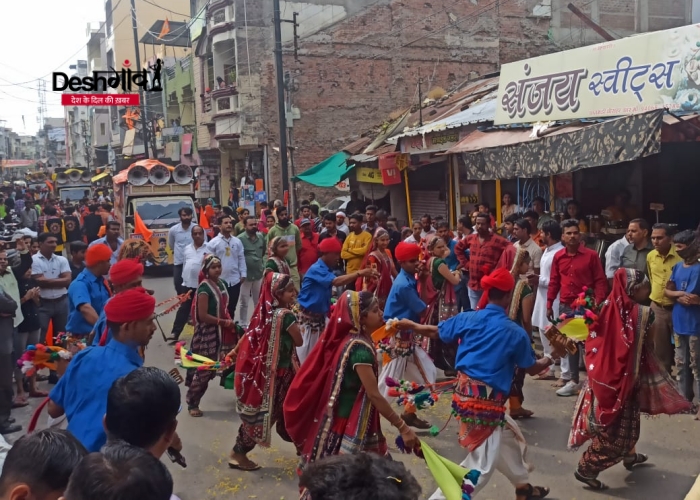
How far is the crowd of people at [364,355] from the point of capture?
288cm

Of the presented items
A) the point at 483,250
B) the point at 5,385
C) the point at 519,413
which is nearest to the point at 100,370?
the point at 5,385

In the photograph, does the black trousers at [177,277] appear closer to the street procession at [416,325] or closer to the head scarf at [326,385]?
the street procession at [416,325]

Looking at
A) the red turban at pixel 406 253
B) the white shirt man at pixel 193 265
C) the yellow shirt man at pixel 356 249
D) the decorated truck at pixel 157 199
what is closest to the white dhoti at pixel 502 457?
the red turban at pixel 406 253

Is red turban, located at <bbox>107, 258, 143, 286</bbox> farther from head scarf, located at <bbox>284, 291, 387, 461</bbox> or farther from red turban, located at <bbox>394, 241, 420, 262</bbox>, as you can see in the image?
red turban, located at <bbox>394, 241, 420, 262</bbox>

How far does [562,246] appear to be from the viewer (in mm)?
8484

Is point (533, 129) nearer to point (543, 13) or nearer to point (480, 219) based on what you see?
point (480, 219)

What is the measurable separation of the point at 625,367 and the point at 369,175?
1346cm

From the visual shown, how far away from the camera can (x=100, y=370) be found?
365 cm

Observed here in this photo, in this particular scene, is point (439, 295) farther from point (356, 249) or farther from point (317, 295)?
point (356, 249)

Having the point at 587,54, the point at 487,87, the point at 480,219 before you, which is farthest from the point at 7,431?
the point at 487,87

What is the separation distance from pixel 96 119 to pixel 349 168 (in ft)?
182

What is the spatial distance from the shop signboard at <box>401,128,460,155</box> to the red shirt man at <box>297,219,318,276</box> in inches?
169

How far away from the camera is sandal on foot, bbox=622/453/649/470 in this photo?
225 inches

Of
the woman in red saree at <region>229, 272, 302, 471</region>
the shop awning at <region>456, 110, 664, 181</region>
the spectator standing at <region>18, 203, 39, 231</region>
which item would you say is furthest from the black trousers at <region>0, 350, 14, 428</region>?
the spectator standing at <region>18, 203, 39, 231</region>
